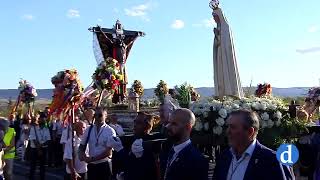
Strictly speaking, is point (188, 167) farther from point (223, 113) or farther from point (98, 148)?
point (98, 148)

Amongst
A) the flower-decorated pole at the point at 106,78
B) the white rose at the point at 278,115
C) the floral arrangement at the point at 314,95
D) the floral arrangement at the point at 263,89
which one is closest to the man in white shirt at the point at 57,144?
the flower-decorated pole at the point at 106,78

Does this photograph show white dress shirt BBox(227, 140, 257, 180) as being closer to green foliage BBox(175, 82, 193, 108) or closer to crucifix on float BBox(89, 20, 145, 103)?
green foliage BBox(175, 82, 193, 108)

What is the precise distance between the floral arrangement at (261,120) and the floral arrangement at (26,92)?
23.8 ft

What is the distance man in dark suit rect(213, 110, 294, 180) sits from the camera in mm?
4359

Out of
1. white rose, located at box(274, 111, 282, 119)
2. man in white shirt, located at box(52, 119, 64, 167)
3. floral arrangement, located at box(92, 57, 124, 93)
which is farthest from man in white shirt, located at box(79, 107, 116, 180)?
man in white shirt, located at box(52, 119, 64, 167)

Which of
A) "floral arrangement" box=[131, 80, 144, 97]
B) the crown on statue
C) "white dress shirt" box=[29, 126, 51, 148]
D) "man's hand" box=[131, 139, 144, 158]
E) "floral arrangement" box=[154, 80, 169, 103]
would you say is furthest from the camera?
"floral arrangement" box=[131, 80, 144, 97]

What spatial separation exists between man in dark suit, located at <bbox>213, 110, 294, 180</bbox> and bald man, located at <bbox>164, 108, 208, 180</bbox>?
0.54 m

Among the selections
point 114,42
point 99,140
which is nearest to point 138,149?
point 99,140

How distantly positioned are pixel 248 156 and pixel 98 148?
4.17 metres

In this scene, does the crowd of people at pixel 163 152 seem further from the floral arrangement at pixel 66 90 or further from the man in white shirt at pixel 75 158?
the floral arrangement at pixel 66 90

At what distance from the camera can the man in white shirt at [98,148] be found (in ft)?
26.8

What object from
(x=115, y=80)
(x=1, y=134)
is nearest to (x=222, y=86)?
(x=115, y=80)

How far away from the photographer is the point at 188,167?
5066mm

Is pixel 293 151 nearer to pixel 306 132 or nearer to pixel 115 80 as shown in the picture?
pixel 306 132
